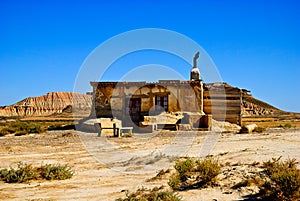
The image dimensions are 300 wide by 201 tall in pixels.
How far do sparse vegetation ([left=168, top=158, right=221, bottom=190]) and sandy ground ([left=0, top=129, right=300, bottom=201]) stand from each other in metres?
0.28

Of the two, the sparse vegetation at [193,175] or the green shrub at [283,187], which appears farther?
the sparse vegetation at [193,175]

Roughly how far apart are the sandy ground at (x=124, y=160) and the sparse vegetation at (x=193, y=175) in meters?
0.28

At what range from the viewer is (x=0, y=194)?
27.3 ft

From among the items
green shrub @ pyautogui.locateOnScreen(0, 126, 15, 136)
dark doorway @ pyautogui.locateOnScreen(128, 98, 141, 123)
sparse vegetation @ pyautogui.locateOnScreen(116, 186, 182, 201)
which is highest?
dark doorway @ pyautogui.locateOnScreen(128, 98, 141, 123)

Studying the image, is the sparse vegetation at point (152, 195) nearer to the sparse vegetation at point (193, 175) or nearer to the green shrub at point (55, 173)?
the sparse vegetation at point (193, 175)

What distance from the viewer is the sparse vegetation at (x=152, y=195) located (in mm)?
7116

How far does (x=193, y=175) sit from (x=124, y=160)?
11.8 ft

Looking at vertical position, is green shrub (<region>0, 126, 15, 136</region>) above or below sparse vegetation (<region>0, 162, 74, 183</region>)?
above

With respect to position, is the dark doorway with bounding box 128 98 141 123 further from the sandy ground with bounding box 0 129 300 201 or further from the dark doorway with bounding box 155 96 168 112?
the sandy ground with bounding box 0 129 300 201

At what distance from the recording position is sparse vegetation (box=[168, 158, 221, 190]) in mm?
8250

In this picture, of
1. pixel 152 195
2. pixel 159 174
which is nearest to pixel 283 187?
pixel 152 195

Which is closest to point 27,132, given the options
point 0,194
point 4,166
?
point 4,166

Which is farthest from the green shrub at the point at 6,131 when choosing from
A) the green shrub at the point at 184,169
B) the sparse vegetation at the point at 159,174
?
the green shrub at the point at 184,169

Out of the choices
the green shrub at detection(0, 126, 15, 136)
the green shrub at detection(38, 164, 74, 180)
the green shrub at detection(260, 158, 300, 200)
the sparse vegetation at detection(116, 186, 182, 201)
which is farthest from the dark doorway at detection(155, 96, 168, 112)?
the green shrub at detection(260, 158, 300, 200)
